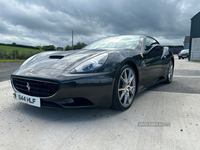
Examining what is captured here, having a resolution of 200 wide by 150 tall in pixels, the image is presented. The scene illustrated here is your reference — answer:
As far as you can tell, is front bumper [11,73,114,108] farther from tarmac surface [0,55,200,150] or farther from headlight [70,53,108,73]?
tarmac surface [0,55,200,150]

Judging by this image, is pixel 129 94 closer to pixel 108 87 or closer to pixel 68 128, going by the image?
pixel 108 87

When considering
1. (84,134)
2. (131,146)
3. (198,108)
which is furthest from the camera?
(198,108)

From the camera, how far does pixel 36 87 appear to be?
194 centimetres

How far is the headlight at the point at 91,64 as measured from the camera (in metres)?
1.94

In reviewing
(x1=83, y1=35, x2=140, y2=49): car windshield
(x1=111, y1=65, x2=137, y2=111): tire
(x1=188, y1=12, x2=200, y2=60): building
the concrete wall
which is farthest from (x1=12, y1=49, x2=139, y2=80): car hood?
the concrete wall

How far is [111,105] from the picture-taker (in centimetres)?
219

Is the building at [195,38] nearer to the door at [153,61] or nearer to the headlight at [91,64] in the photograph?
the door at [153,61]

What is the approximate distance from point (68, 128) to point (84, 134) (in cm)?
23

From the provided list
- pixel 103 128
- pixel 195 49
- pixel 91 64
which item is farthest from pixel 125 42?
pixel 195 49

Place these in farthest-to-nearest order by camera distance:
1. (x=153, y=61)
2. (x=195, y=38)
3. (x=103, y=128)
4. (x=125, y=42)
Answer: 1. (x=195, y=38)
2. (x=153, y=61)
3. (x=125, y=42)
4. (x=103, y=128)

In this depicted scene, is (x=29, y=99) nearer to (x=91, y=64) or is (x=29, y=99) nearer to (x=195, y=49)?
(x=91, y=64)

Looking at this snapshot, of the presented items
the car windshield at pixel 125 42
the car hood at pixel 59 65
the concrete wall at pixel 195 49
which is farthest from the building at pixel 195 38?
the car hood at pixel 59 65

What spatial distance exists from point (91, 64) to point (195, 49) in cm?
2172

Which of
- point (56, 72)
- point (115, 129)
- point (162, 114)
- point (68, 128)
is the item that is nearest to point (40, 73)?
point (56, 72)
